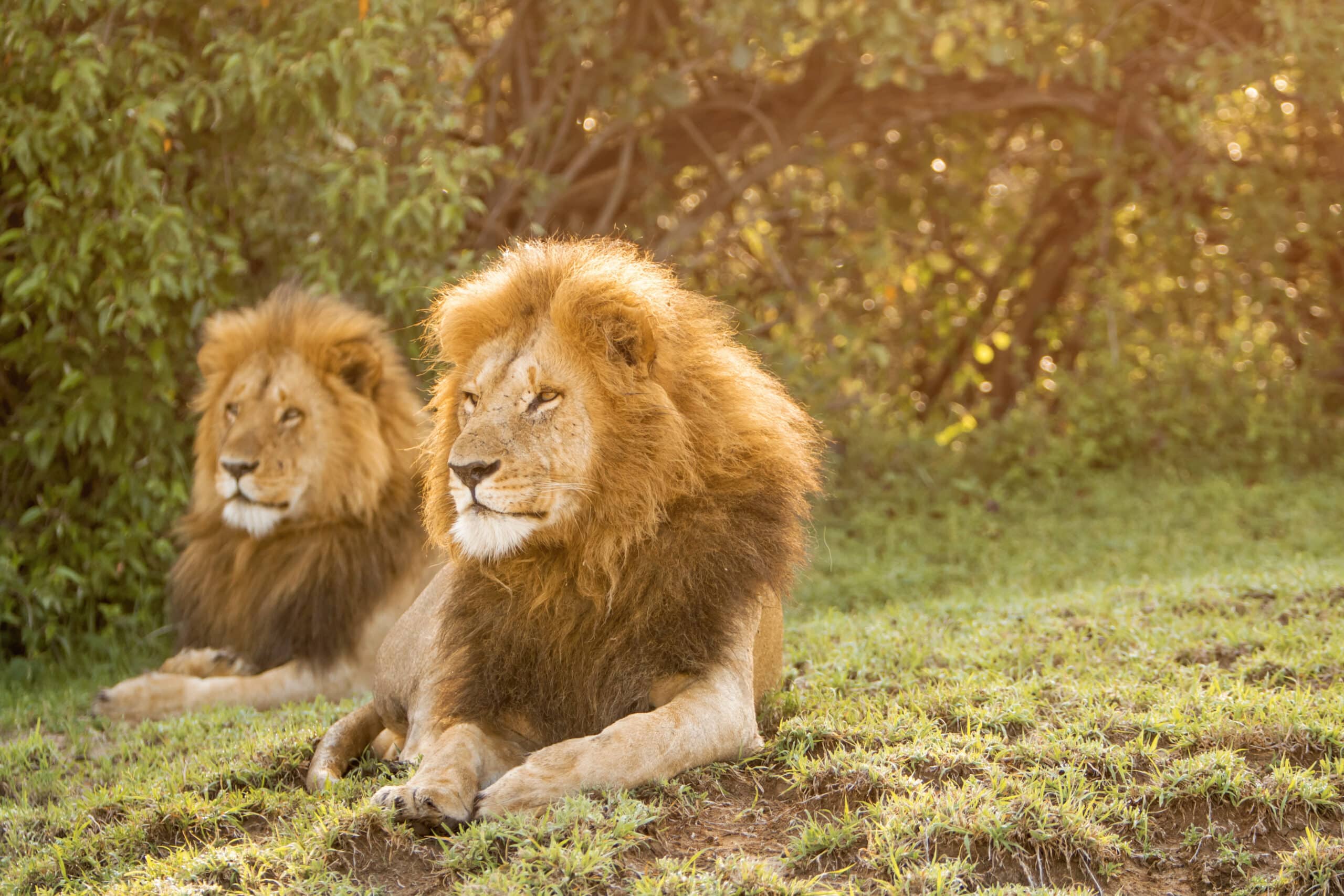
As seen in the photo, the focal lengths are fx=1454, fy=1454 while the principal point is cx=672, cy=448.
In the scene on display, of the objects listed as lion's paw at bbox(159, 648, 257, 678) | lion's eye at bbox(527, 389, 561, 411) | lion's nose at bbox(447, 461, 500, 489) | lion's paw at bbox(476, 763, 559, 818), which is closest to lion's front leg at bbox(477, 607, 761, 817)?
lion's paw at bbox(476, 763, 559, 818)

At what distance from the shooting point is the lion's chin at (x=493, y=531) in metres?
3.50

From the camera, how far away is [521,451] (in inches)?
138

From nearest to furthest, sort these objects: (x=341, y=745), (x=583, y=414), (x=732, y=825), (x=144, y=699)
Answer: (x=732, y=825), (x=583, y=414), (x=341, y=745), (x=144, y=699)

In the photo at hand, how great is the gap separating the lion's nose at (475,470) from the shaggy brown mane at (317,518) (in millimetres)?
2370

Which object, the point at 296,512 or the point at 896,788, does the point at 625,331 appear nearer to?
the point at 896,788

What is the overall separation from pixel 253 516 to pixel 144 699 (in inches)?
31.6

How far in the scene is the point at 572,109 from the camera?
8.89 metres

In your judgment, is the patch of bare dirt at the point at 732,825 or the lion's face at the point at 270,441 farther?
the lion's face at the point at 270,441

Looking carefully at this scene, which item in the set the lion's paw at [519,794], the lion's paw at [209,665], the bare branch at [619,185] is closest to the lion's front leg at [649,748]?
the lion's paw at [519,794]

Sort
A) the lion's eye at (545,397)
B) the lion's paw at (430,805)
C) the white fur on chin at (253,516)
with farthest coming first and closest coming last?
the white fur on chin at (253,516) < the lion's eye at (545,397) < the lion's paw at (430,805)

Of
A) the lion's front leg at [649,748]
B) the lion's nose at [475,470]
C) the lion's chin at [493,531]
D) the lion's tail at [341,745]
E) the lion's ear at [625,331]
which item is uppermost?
the lion's ear at [625,331]

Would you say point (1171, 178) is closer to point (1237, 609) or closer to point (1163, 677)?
point (1237, 609)

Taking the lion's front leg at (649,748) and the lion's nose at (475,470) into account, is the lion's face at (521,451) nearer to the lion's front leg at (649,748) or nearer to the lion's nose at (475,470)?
the lion's nose at (475,470)

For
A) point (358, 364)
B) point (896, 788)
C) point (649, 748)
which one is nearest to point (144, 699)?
point (358, 364)
